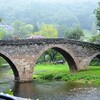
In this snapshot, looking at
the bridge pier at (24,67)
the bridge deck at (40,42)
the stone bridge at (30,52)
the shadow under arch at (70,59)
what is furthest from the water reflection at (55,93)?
the shadow under arch at (70,59)

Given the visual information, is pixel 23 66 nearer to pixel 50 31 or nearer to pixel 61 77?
pixel 61 77

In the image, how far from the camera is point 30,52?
50625 mm

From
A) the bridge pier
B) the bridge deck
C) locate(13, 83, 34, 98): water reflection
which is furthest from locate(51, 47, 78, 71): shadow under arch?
locate(13, 83, 34, 98): water reflection

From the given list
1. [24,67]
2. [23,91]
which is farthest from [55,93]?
[24,67]

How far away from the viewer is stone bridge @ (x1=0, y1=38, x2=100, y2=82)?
4855 cm

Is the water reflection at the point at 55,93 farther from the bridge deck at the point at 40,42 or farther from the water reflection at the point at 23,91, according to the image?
the bridge deck at the point at 40,42

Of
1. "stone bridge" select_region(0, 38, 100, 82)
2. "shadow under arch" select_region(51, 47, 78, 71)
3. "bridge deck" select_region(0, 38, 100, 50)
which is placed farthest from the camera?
"shadow under arch" select_region(51, 47, 78, 71)

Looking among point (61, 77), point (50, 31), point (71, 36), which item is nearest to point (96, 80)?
point (61, 77)

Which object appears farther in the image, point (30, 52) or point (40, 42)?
point (40, 42)

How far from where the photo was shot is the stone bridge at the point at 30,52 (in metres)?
48.5

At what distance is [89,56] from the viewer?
5800 cm

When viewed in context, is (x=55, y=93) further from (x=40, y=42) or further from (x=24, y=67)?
(x=40, y=42)

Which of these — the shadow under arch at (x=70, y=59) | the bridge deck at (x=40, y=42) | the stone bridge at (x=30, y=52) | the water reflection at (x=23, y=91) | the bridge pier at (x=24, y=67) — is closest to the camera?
the water reflection at (x=23, y=91)

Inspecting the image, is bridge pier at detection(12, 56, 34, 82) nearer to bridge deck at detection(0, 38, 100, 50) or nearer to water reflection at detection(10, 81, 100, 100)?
bridge deck at detection(0, 38, 100, 50)
